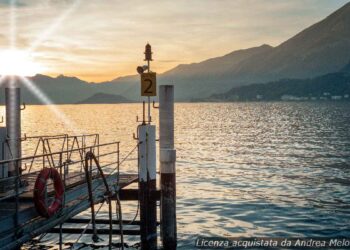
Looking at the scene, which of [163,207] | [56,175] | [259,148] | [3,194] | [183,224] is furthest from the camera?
[259,148]

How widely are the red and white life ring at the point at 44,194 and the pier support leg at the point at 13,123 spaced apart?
5.36 m

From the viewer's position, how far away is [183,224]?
2239 cm

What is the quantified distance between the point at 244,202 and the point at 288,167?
16.6 meters

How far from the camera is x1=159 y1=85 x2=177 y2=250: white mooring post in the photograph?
1508cm

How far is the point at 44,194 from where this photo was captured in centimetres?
1118

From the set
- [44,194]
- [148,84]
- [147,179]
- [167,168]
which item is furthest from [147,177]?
[44,194]

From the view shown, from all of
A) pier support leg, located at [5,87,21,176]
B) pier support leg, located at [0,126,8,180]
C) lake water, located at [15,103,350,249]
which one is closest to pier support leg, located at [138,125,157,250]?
lake water, located at [15,103,350,249]

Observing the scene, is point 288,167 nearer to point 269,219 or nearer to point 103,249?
point 269,219

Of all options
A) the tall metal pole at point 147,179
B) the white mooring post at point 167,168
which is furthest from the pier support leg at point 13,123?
the white mooring post at point 167,168

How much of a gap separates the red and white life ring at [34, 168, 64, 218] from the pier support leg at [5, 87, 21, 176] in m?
5.36

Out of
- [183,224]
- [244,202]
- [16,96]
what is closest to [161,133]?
[16,96]

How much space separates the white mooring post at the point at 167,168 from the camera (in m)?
15.1

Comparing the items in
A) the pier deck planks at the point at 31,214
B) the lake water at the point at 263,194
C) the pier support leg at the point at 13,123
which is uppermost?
the pier support leg at the point at 13,123

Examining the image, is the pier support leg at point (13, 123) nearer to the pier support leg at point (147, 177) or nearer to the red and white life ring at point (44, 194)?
the pier support leg at point (147, 177)
